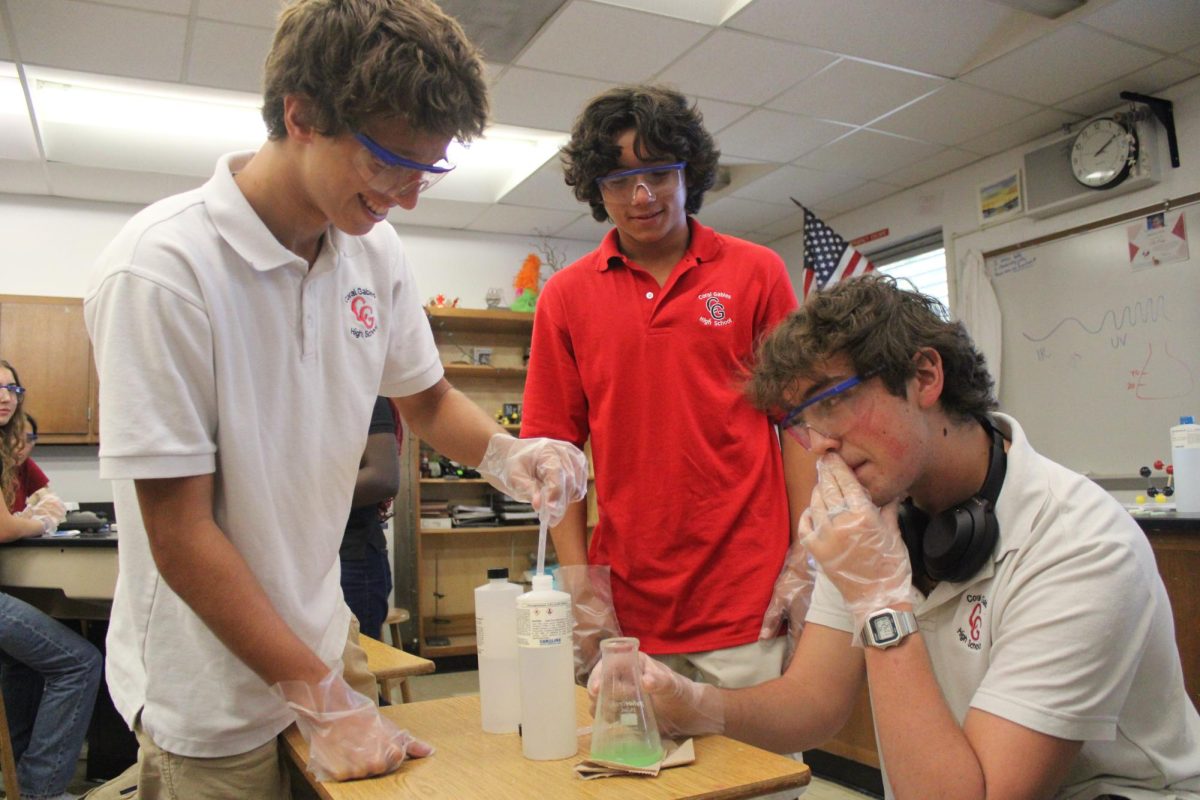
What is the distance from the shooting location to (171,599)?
1.08 m

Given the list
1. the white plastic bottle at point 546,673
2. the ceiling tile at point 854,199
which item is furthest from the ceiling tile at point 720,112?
the white plastic bottle at point 546,673

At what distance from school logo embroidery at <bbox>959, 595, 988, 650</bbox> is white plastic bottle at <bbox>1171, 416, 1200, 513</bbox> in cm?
227

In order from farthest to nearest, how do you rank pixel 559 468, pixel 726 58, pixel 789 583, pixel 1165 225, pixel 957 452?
pixel 1165 225, pixel 726 58, pixel 789 583, pixel 559 468, pixel 957 452

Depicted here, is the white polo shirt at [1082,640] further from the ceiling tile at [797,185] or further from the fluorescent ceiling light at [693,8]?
the ceiling tile at [797,185]

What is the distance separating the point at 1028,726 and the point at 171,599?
101cm

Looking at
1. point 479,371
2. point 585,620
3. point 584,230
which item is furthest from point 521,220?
point 585,620

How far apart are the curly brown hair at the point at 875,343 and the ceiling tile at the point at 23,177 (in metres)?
5.06

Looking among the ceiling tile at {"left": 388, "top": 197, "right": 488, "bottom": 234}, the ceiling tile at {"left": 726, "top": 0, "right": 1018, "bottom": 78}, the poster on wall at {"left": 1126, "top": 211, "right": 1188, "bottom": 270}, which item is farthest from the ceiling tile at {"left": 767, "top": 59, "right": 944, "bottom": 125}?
the ceiling tile at {"left": 388, "top": 197, "right": 488, "bottom": 234}

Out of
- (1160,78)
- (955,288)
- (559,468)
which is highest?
(1160,78)

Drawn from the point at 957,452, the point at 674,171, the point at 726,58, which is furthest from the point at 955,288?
the point at 957,452

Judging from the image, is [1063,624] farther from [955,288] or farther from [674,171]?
[955,288]

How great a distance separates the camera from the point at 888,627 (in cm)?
109

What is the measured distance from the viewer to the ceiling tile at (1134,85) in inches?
157

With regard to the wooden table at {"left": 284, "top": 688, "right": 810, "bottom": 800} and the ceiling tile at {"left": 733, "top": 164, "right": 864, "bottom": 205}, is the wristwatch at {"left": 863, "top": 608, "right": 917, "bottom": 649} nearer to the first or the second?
the wooden table at {"left": 284, "top": 688, "right": 810, "bottom": 800}
